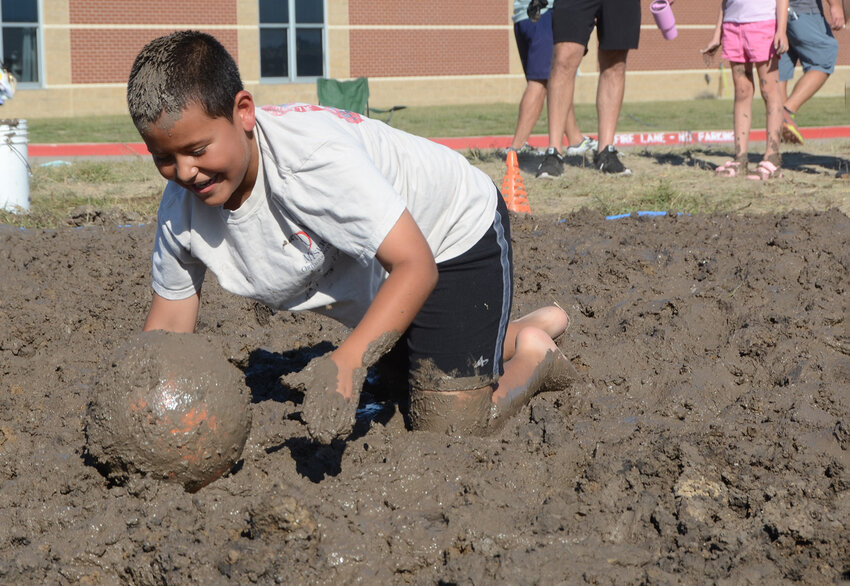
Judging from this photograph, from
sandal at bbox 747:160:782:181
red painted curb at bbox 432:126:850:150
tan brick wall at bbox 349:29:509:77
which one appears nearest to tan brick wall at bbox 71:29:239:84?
tan brick wall at bbox 349:29:509:77

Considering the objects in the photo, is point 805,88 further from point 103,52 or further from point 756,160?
point 103,52

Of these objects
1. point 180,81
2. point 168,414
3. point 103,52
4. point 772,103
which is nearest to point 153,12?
point 103,52

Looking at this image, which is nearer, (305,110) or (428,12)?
(305,110)

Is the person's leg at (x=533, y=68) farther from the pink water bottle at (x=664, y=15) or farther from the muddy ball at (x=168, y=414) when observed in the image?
the muddy ball at (x=168, y=414)

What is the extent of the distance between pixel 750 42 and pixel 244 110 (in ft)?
21.3

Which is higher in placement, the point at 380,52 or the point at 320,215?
the point at 380,52

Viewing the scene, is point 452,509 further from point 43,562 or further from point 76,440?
point 76,440

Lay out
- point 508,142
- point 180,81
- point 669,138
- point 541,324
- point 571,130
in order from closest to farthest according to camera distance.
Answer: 1. point 180,81
2. point 541,324
3. point 571,130
4. point 508,142
5. point 669,138

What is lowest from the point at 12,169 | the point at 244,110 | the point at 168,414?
the point at 168,414

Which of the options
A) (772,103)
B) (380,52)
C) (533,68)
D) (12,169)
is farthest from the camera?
(380,52)

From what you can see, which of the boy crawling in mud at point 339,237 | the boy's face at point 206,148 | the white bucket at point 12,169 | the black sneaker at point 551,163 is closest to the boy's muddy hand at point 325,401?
the boy crawling in mud at point 339,237

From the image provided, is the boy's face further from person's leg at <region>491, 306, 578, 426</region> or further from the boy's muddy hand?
person's leg at <region>491, 306, 578, 426</region>

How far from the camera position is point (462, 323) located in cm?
357

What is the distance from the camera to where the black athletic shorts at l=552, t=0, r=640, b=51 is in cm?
847
